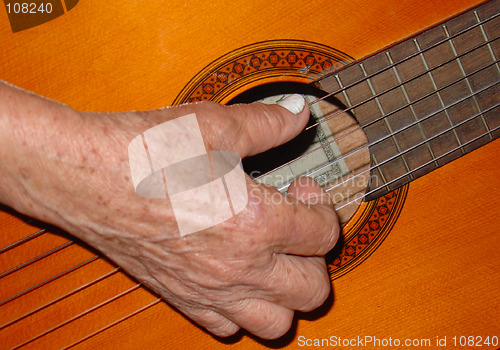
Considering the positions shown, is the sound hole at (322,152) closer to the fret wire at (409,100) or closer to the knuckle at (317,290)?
the fret wire at (409,100)

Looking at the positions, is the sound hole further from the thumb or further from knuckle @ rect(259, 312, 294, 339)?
knuckle @ rect(259, 312, 294, 339)

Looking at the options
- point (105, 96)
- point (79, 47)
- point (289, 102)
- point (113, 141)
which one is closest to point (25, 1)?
point (79, 47)

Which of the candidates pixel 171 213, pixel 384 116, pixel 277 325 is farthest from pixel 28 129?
pixel 384 116

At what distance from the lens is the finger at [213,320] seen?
3.08 ft

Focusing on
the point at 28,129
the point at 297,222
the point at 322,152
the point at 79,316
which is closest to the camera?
the point at 28,129

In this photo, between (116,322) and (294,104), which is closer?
(294,104)

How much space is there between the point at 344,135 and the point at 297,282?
17.4 inches

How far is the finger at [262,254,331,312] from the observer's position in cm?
86

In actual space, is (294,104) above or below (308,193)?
above

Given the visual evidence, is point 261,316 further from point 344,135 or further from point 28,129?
point 28,129

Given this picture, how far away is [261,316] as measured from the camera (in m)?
0.90

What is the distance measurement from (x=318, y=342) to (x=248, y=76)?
79 centimetres

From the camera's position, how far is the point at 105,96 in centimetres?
100

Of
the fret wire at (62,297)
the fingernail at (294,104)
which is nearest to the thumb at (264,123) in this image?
the fingernail at (294,104)
